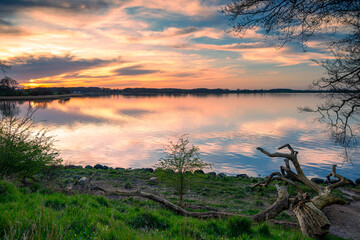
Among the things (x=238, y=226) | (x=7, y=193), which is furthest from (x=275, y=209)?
(x=7, y=193)

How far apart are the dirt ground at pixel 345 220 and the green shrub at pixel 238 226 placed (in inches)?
178

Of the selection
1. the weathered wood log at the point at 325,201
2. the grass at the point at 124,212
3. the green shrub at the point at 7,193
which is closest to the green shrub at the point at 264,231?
the grass at the point at 124,212

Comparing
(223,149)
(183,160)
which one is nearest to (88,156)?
(223,149)

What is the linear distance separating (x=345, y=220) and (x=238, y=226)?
6574 mm

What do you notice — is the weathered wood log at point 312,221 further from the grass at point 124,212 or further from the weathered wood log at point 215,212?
the weathered wood log at point 215,212

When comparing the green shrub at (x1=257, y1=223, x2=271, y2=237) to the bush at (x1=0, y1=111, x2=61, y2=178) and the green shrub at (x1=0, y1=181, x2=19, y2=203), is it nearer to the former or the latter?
the green shrub at (x1=0, y1=181, x2=19, y2=203)

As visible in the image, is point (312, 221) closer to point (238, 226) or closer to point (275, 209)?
point (275, 209)

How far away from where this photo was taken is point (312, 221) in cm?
813

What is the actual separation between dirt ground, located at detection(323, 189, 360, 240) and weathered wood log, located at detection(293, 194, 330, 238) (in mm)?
1413

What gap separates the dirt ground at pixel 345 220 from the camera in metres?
8.87

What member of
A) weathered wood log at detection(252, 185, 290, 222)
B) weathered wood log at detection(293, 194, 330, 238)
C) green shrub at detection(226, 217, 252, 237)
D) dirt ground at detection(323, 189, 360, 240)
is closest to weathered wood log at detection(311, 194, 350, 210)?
dirt ground at detection(323, 189, 360, 240)

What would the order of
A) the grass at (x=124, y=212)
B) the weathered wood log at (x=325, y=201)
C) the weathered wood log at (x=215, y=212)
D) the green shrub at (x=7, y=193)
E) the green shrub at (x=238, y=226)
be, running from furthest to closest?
the weathered wood log at (x=325, y=201)
the weathered wood log at (x=215, y=212)
the green shrub at (x=7, y=193)
the green shrub at (x=238, y=226)
the grass at (x=124, y=212)

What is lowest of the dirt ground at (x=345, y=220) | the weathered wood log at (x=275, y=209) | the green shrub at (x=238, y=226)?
the dirt ground at (x=345, y=220)

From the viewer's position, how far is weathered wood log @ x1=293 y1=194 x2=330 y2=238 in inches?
306
